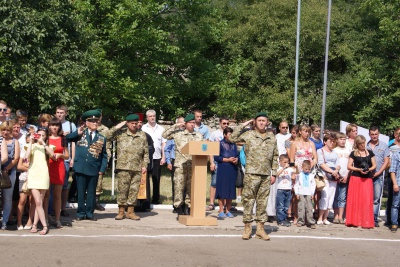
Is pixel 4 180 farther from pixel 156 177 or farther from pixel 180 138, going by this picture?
pixel 156 177

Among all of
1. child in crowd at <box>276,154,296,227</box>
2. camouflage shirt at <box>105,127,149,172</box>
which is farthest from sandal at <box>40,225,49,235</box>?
child in crowd at <box>276,154,296,227</box>

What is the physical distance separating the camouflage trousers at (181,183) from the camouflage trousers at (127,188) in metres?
0.77

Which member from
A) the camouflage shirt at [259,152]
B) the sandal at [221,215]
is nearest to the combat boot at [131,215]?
Result: the sandal at [221,215]

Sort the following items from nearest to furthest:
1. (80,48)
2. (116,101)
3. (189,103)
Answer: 1. (80,48)
2. (116,101)
3. (189,103)

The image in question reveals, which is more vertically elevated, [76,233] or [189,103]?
[189,103]

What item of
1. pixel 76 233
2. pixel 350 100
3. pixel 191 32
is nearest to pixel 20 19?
pixel 76 233

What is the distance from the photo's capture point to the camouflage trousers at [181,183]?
13414 millimetres

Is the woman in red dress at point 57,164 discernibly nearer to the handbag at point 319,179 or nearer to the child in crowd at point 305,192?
the child in crowd at point 305,192

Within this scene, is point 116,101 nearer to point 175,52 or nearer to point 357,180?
point 175,52

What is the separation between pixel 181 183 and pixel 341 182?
3203 mm

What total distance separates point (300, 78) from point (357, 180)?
20.7m

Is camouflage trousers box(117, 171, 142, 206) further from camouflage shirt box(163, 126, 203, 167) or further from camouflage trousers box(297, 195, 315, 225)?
camouflage trousers box(297, 195, 315, 225)

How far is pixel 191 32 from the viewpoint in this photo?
3069cm

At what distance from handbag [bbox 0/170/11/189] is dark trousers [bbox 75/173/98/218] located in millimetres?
1628
